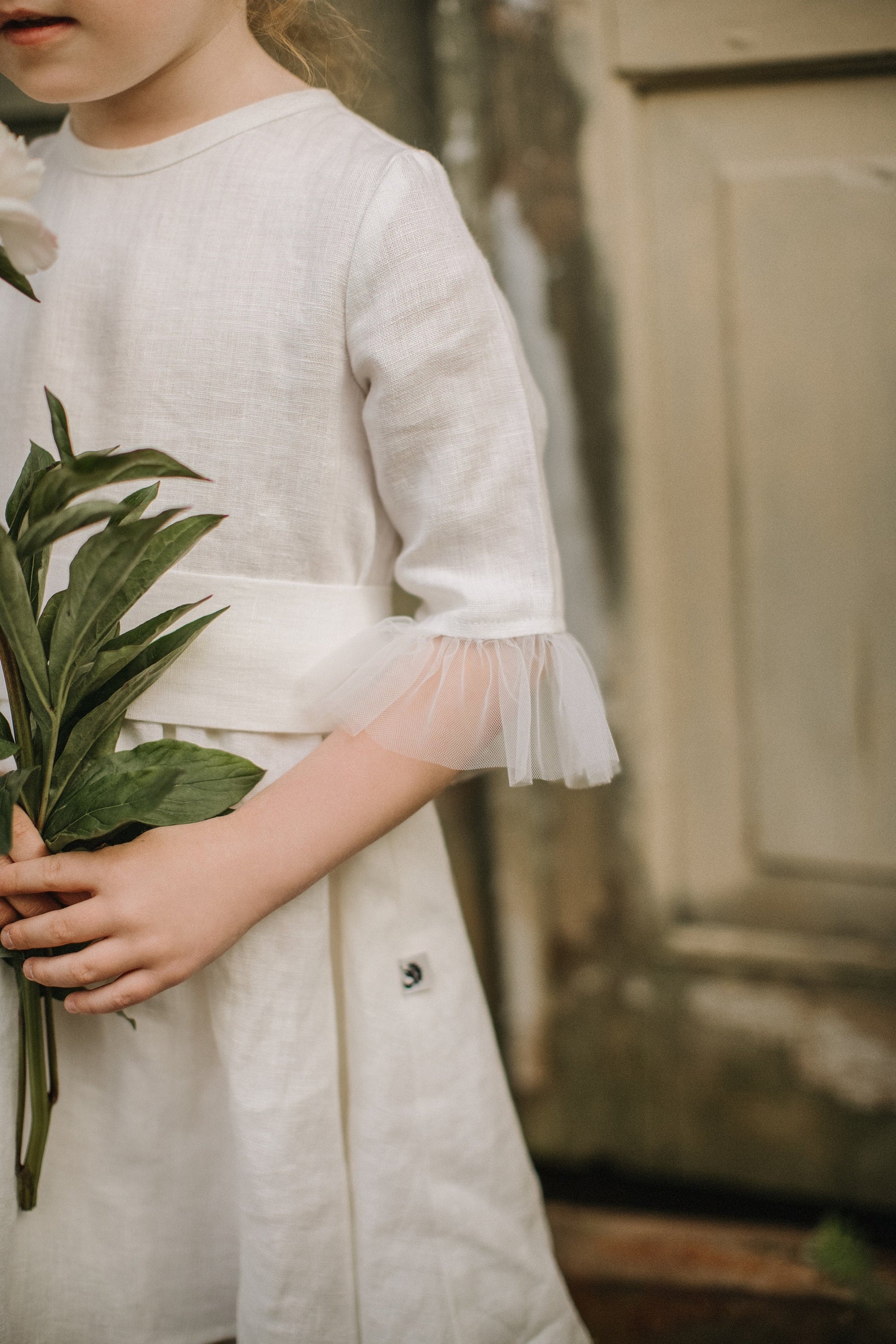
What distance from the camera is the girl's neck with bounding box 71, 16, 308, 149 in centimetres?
68

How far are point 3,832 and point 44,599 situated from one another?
221 millimetres

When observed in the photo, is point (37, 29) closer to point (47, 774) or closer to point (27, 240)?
point (27, 240)

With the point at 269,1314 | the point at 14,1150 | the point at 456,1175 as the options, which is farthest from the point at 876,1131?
the point at 14,1150

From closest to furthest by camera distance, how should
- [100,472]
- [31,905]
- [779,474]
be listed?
[100,472] < [31,905] < [779,474]

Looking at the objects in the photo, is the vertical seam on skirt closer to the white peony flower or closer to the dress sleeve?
the dress sleeve

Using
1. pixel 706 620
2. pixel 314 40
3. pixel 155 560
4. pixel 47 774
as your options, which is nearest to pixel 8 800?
pixel 47 774

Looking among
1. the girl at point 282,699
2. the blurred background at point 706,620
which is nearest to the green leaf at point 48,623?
the girl at point 282,699

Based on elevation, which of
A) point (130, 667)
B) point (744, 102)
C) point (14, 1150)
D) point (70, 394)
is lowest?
point (14, 1150)

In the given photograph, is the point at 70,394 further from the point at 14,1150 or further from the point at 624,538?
the point at 624,538

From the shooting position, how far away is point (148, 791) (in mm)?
557

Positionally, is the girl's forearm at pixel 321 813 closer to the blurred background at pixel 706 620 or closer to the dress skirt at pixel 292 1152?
the dress skirt at pixel 292 1152

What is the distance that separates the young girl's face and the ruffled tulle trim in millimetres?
384

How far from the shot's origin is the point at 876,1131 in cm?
122

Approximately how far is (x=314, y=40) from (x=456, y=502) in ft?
1.41
